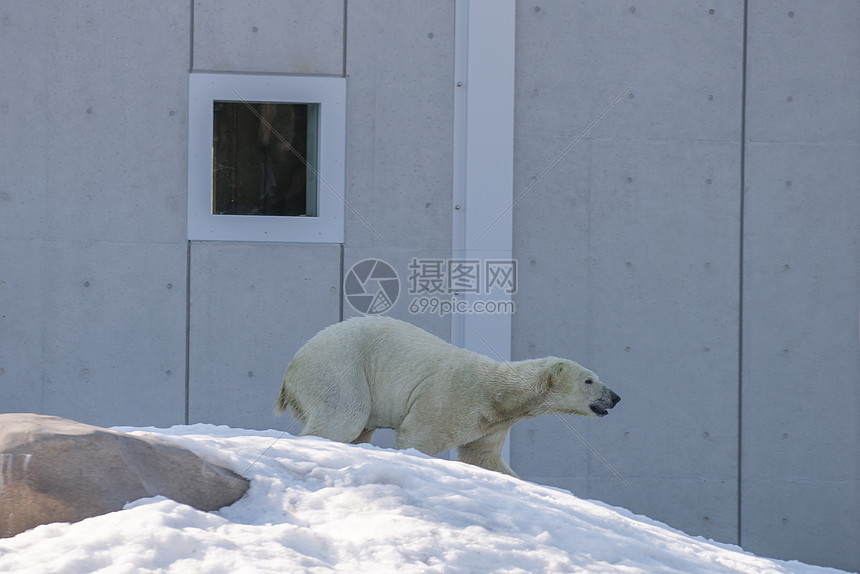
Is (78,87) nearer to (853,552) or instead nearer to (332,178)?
(332,178)

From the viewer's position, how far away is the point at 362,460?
9.31 ft

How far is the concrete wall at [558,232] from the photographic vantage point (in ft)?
18.8

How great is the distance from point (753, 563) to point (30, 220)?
4806 mm

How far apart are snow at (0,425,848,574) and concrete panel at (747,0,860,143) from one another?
3.84m

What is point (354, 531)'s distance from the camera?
235cm

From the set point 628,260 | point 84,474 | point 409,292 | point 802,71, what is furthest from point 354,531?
point 802,71

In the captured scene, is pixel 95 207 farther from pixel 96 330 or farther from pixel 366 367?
pixel 366 367

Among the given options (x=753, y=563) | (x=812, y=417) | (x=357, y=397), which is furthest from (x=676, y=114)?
(x=753, y=563)

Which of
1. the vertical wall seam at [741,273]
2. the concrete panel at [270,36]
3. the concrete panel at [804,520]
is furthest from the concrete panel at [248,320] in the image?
the concrete panel at [804,520]

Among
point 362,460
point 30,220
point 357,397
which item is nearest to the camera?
point 362,460

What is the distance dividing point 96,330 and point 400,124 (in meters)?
2.42

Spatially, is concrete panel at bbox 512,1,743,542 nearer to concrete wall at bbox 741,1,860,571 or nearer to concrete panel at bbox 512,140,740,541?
concrete panel at bbox 512,140,740,541

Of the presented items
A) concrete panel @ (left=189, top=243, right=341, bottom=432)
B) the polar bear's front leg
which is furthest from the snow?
concrete panel @ (left=189, top=243, right=341, bottom=432)

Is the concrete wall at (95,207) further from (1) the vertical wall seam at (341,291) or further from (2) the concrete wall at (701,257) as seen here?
(2) the concrete wall at (701,257)
